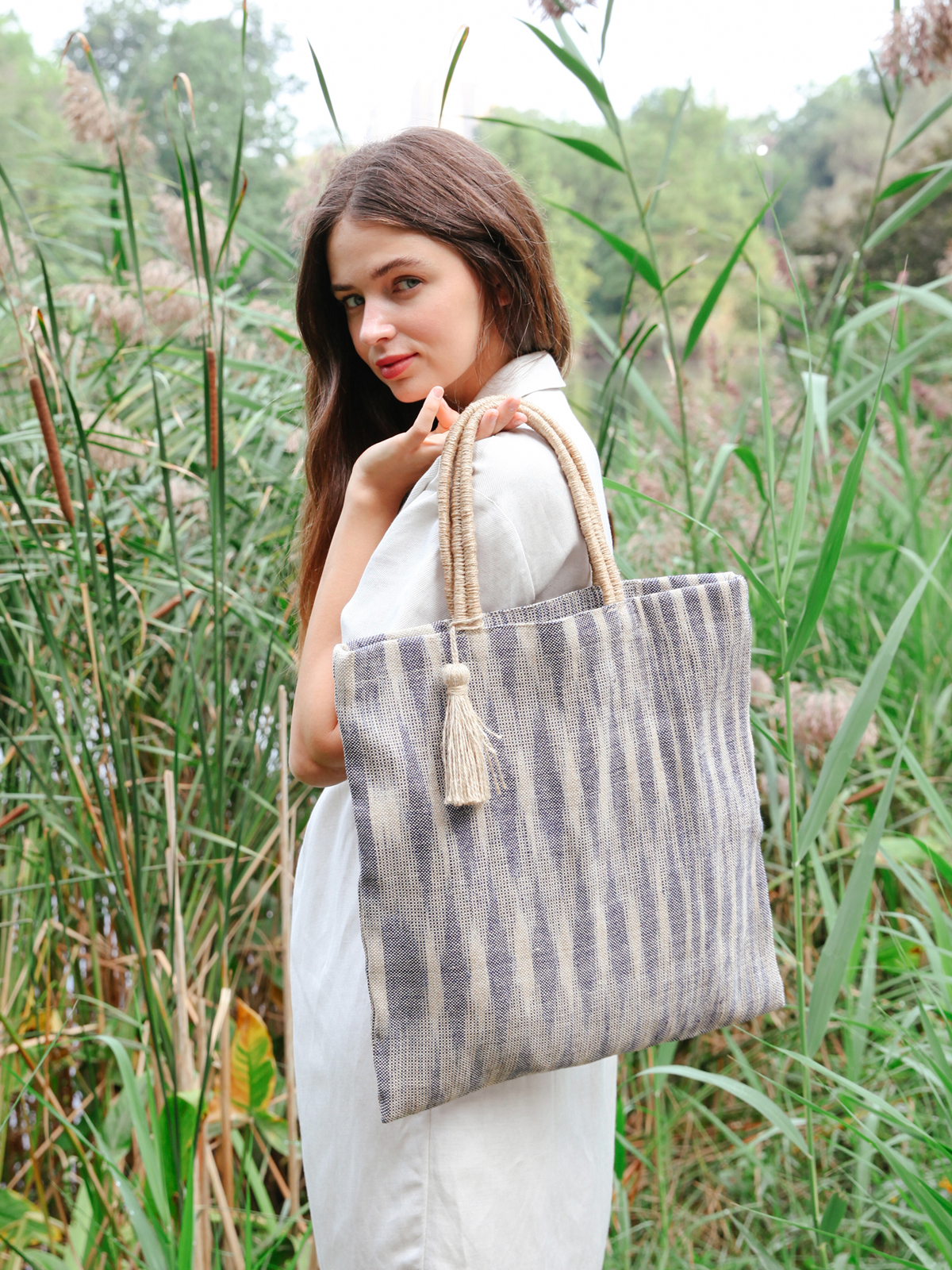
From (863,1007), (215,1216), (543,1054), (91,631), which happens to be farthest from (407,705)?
(215,1216)

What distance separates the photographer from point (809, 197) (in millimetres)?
13898

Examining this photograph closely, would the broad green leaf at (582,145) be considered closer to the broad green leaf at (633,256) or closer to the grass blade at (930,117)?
the broad green leaf at (633,256)

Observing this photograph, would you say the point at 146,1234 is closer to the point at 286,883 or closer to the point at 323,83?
the point at 286,883

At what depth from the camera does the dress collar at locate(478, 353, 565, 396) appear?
34.3 inches

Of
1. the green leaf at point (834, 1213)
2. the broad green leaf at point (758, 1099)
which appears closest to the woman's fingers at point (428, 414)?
the broad green leaf at point (758, 1099)

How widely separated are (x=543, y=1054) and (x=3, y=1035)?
3.76ft

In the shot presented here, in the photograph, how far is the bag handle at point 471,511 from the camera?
2.24ft

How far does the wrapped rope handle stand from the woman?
16 mm

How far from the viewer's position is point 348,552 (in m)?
0.84

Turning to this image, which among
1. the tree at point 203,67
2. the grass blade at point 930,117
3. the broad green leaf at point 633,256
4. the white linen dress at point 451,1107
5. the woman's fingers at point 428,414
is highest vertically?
the tree at point 203,67

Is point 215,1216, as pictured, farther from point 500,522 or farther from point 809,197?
point 809,197

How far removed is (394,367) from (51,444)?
1.20 feet

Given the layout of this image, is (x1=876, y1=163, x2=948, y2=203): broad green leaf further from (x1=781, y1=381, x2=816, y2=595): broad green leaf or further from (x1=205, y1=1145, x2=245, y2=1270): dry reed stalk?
(x1=205, y1=1145, x2=245, y2=1270): dry reed stalk

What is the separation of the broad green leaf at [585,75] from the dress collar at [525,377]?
46 cm
